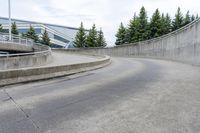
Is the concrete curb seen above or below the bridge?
above

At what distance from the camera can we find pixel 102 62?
1477cm

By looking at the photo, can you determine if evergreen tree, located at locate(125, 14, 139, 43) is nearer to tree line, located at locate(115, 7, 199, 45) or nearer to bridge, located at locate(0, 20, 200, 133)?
tree line, located at locate(115, 7, 199, 45)

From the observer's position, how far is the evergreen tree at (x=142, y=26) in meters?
40.7

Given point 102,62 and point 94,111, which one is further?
point 102,62

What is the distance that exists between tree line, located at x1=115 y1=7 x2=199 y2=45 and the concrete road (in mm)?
35024

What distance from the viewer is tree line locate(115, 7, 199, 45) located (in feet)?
130

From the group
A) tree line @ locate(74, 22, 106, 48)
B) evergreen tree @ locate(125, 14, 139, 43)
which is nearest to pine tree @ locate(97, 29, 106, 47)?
tree line @ locate(74, 22, 106, 48)

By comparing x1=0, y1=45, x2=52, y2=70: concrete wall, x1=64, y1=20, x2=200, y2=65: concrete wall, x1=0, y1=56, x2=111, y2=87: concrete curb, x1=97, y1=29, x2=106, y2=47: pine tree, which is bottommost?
x1=0, y1=56, x2=111, y2=87: concrete curb

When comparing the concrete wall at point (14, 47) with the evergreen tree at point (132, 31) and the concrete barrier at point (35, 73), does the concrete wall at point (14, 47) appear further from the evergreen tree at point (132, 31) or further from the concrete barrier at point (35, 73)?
the evergreen tree at point (132, 31)

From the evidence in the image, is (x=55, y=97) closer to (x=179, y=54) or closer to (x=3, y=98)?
(x=3, y=98)

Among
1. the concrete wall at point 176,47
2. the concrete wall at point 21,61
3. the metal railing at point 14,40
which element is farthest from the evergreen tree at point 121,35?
the concrete wall at point 21,61

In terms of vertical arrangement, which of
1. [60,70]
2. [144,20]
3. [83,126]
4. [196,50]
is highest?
[144,20]

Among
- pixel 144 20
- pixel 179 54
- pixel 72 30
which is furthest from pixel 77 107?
pixel 72 30

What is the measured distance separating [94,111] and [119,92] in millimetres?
1908
